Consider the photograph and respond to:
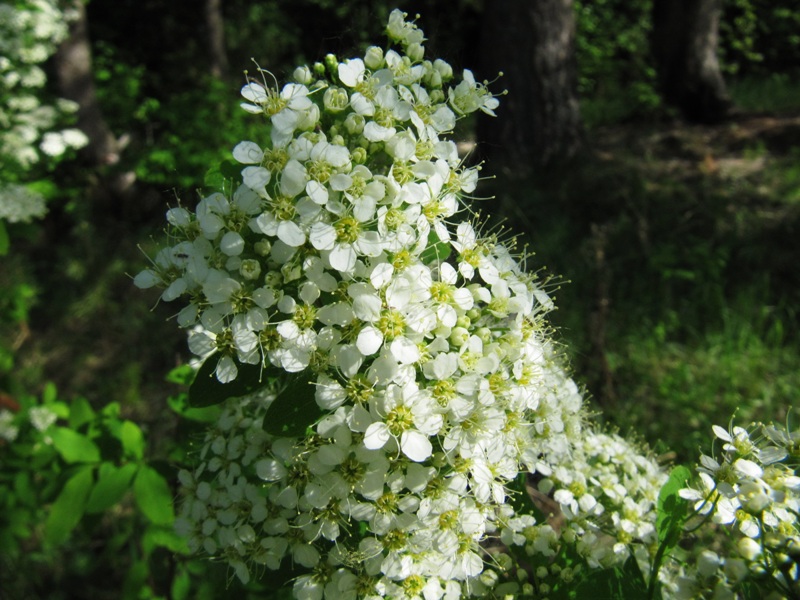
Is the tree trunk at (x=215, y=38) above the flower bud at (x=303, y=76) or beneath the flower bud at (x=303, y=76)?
beneath

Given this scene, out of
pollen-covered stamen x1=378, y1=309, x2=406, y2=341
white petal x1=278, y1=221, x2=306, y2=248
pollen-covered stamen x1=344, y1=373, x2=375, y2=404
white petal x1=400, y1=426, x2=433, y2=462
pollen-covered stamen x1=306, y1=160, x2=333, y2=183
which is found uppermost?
pollen-covered stamen x1=306, y1=160, x2=333, y2=183

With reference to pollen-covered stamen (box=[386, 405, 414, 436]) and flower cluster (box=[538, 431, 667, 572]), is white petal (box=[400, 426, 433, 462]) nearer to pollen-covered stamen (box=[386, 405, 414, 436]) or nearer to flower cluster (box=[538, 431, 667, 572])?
pollen-covered stamen (box=[386, 405, 414, 436])

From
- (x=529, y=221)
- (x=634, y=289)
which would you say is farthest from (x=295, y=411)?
(x=529, y=221)

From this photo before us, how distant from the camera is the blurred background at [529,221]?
3334mm

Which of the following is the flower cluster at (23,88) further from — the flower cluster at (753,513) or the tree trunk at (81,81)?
the flower cluster at (753,513)

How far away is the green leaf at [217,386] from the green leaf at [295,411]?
90 millimetres

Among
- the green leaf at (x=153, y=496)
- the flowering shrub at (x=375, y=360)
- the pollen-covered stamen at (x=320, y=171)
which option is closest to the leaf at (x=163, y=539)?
the green leaf at (x=153, y=496)

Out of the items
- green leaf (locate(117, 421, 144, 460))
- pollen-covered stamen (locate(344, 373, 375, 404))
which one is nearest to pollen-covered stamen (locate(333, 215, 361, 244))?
pollen-covered stamen (locate(344, 373, 375, 404))

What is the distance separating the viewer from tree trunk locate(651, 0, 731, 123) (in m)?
7.74

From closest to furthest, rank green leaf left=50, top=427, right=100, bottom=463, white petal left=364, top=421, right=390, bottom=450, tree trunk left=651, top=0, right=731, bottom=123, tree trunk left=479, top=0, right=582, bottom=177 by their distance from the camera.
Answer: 1. white petal left=364, top=421, right=390, bottom=450
2. green leaf left=50, top=427, right=100, bottom=463
3. tree trunk left=479, top=0, right=582, bottom=177
4. tree trunk left=651, top=0, right=731, bottom=123

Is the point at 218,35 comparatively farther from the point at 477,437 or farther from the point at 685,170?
the point at 477,437

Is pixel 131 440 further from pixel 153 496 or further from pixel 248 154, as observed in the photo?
pixel 248 154

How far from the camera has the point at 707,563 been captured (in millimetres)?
1164

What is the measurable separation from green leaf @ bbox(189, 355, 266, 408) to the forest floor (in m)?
1.82
